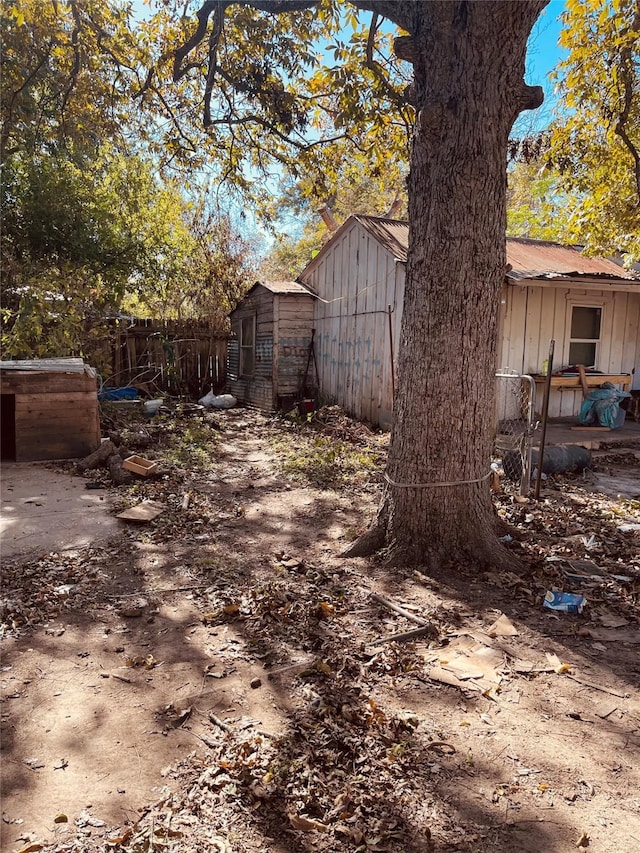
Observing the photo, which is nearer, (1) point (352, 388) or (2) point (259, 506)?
(2) point (259, 506)

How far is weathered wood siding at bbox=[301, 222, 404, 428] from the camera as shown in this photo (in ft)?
36.4

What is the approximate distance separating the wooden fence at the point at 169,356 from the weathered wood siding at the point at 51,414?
5.86 m

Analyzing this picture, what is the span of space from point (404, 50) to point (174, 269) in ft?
37.8

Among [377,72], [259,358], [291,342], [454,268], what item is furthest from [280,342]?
[454,268]

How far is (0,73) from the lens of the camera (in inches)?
318

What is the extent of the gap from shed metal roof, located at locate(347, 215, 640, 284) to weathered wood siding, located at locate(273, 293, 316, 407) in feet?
8.74

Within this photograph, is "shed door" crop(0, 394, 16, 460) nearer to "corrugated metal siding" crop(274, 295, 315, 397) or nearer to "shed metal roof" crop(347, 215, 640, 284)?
"corrugated metal siding" crop(274, 295, 315, 397)

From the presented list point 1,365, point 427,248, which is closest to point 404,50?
point 427,248

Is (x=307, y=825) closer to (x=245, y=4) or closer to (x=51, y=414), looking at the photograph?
(x=245, y=4)

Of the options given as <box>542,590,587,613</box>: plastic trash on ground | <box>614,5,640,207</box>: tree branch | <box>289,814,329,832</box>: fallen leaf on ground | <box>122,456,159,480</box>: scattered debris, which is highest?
<box>614,5,640,207</box>: tree branch

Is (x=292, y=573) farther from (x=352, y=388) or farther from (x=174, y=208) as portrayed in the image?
(x=174, y=208)

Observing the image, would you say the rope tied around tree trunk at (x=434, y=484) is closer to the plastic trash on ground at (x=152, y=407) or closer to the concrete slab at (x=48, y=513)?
the concrete slab at (x=48, y=513)

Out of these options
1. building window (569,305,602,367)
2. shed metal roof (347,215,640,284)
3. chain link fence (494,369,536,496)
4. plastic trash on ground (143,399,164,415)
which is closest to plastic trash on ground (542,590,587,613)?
chain link fence (494,369,536,496)

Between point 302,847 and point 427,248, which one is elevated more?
point 427,248
